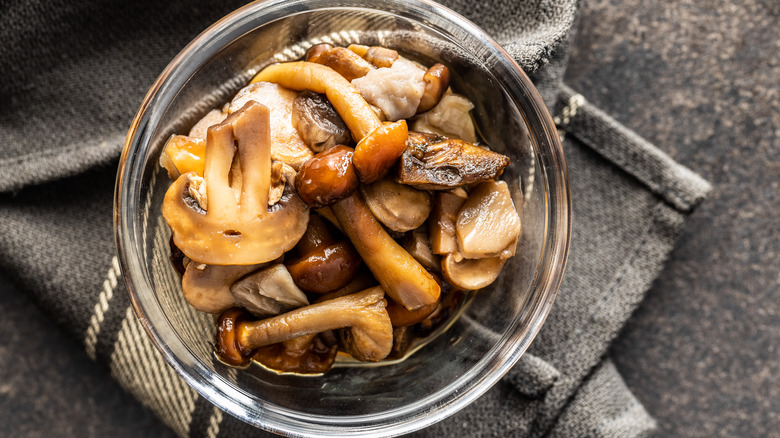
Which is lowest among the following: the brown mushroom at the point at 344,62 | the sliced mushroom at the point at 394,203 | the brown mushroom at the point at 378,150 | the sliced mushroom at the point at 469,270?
the sliced mushroom at the point at 469,270

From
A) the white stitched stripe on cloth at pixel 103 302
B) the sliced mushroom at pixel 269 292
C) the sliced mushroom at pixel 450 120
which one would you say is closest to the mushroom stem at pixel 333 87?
the sliced mushroom at pixel 450 120

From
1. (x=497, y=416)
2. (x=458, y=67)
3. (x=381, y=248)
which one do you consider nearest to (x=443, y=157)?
(x=381, y=248)

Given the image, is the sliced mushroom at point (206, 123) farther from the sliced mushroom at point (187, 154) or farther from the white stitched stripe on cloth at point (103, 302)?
the white stitched stripe on cloth at point (103, 302)

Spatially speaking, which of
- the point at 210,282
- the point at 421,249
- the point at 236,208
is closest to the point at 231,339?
the point at 210,282

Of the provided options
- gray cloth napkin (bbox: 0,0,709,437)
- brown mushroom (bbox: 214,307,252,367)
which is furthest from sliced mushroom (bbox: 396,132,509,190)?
gray cloth napkin (bbox: 0,0,709,437)

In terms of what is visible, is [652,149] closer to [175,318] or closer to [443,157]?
[443,157]

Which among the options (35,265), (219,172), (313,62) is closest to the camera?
(219,172)

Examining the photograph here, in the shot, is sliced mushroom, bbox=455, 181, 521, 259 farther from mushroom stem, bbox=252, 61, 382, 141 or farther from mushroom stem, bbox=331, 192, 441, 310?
mushroom stem, bbox=252, 61, 382, 141
